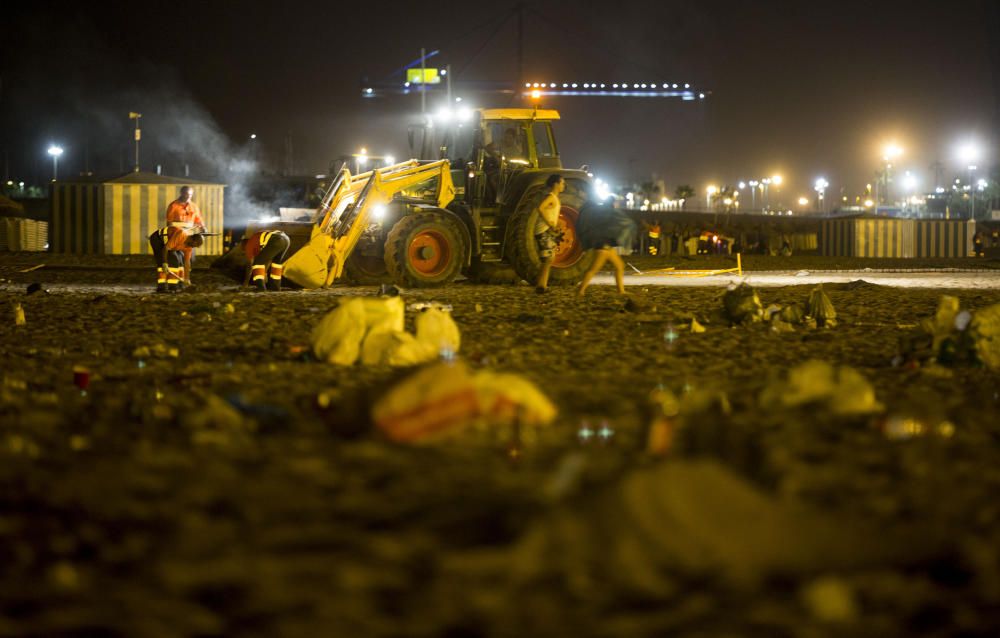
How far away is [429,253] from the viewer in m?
17.3

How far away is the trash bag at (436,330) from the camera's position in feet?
29.6

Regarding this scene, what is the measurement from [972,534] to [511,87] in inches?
3787

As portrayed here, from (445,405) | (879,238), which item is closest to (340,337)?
(445,405)

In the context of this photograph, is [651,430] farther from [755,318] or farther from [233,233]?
[233,233]

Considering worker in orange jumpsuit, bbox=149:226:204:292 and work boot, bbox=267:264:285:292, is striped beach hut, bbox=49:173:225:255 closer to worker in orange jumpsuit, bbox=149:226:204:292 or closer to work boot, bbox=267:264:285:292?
worker in orange jumpsuit, bbox=149:226:204:292

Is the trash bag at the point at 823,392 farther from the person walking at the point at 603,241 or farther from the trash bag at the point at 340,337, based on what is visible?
the person walking at the point at 603,241

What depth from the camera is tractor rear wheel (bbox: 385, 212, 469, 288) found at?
55.8ft

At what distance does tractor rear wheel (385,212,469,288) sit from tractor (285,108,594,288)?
0.01m

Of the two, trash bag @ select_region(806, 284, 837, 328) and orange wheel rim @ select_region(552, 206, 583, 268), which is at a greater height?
orange wheel rim @ select_region(552, 206, 583, 268)

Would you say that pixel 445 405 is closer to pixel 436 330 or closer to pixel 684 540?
pixel 684 540

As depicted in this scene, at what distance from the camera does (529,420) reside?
5930 mm

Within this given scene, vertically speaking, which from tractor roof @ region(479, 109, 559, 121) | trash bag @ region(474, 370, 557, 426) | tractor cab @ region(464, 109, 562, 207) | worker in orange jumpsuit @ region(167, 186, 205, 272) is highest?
tractor roof @ region(479, 109, 559, 121)

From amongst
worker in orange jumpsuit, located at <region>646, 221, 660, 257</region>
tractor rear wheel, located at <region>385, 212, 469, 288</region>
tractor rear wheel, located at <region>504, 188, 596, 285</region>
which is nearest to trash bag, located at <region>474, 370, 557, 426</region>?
tractor rear wheel, located at <region>504, 188, 596, 285</region>

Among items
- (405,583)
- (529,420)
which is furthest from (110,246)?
(405,583)
